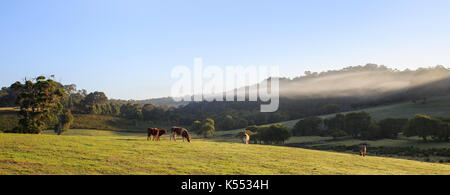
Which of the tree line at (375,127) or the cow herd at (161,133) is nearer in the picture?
the cow herd at (161,133)

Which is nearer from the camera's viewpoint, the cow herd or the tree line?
the cow herd

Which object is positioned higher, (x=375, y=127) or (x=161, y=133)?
(x=161, y=133)

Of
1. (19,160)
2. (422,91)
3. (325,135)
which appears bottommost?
(325,135)

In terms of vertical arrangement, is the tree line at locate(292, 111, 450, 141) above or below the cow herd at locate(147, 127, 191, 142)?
below

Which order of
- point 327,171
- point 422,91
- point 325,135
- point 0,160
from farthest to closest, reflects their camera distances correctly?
point 422,91 < point 325,135 < point 327,171 < point 0,160

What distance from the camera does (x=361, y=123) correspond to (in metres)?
103

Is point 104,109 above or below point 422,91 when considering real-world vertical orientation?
below

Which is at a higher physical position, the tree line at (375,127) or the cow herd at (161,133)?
the cow herd at (161,133)

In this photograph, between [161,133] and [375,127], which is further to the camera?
[375,127]
